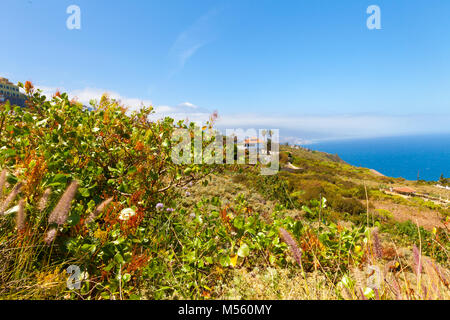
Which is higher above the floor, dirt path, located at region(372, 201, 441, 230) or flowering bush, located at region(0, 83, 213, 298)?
flowering bush, located at region(0, 83, 213, 298)

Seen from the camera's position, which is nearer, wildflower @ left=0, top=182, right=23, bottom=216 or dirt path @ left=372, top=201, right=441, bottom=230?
wildflower @ left=0, top=182, right=23, bottom=216

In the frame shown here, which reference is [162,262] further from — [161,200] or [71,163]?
[71,163]

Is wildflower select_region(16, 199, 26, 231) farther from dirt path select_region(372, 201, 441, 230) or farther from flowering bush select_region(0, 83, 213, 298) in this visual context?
dirt path select_region(372, 201, 441, 230)

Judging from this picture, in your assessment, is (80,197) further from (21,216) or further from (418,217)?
(418,217)

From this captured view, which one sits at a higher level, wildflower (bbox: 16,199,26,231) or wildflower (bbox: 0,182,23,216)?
wildflower (bbox: 0,182,23,216)

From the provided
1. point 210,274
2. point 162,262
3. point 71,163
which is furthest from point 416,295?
point 71,163

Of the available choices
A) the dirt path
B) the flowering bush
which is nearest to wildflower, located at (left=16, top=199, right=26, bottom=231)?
the flowering bush

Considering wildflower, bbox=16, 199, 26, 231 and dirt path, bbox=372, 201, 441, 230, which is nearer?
wildflower, bbox=16, 199, 26, 231

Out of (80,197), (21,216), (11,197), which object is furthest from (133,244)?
(11,197)

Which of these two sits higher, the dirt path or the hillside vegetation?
the hillside vegetation

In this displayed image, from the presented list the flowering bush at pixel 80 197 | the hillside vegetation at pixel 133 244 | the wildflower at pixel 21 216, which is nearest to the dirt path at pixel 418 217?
the hillside vegetation at pixel 133 244

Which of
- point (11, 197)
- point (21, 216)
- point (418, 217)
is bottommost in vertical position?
point (418, 217)

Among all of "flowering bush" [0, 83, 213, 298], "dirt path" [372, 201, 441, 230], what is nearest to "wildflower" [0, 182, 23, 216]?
"flowering bush" [0, 83, 213, 298]

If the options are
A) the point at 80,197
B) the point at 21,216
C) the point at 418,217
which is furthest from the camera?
the point at 418,217
